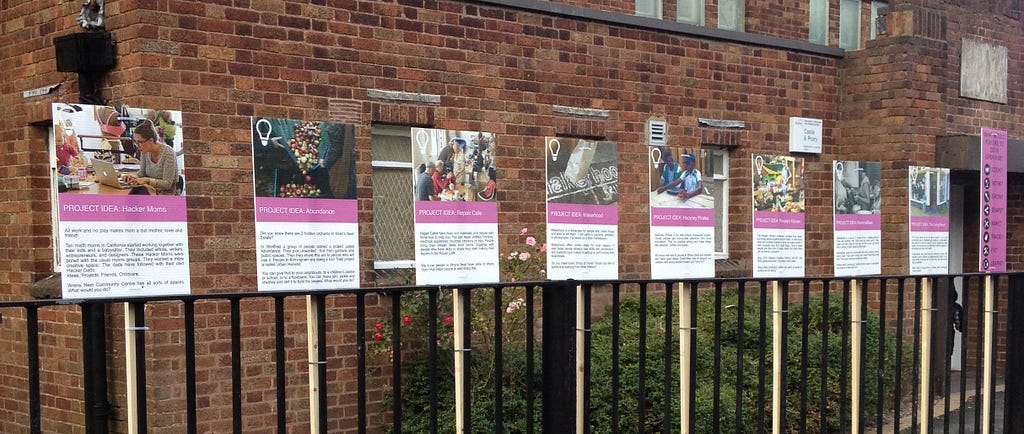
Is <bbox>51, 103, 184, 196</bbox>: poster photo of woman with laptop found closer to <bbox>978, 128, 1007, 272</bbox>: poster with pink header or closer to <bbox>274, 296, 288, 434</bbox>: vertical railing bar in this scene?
<bbox>274, 296, 288, 434</bbox>: vertical railing bar

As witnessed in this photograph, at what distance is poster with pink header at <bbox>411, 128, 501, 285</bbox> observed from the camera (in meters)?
5.23

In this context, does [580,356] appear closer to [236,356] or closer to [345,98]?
[236,356]

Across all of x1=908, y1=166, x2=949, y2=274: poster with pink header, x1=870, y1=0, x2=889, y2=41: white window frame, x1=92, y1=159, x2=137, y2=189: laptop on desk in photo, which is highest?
x1=870, y1=0, x2=889, y2=41: white window frame

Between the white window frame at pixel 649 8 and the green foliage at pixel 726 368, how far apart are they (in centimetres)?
282

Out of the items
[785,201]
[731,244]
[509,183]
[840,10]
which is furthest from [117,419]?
[840,10]

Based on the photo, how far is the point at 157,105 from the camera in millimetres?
7070

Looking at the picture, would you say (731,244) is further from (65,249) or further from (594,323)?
(65,249)

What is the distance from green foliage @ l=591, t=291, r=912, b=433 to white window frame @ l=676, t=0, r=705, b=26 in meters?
2.81

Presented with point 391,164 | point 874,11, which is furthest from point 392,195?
point 874,11

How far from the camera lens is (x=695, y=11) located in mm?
10891

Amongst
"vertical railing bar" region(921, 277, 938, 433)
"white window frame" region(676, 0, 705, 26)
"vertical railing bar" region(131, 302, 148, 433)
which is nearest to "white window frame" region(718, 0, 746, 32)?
"white window frame" region(676, 0, 705, 26)

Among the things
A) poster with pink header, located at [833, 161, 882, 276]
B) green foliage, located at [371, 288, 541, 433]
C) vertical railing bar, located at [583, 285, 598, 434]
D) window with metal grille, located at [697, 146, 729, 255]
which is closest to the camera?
vertical railing bar, located at [583, 285, 598, 434]

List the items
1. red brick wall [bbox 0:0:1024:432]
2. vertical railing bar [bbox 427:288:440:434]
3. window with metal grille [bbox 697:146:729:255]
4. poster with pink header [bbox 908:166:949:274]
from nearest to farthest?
vertical railing bar [bbox 427:288:440:434] < red brick wall [bbox 0:0:1024:432] < poster with pink header [bbox 908:166:949:274] < window with metal grille [bbox 697:146:729:255]

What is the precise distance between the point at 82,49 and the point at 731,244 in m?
6.80
